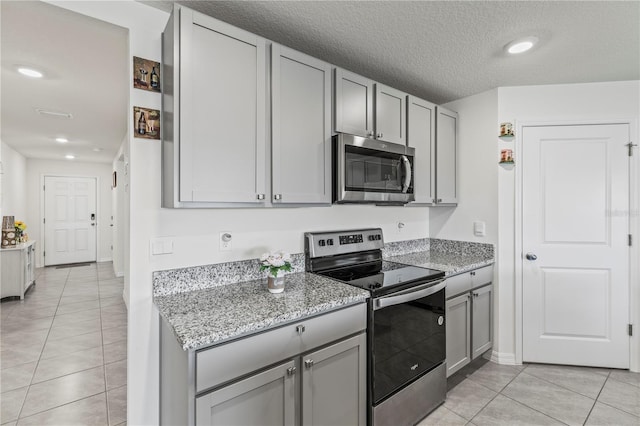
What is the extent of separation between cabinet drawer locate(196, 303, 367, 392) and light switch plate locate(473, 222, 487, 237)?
1.77m

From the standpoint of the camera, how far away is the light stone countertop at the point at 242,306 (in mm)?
1221

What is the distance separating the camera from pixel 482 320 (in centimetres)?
265

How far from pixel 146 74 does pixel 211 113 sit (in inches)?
18.1

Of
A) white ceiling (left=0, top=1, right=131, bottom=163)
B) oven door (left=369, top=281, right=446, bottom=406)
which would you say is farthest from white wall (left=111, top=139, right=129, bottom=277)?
oven door (left=369, top=281, right=446, bottom=406)

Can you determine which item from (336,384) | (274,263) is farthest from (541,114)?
(336,384)

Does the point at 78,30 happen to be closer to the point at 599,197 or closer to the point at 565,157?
the point at 565,157

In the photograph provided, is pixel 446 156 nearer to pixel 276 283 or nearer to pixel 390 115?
pixel 390 115

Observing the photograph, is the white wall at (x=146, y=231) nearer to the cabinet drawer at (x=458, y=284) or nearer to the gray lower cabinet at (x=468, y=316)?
the cabinet drawer at (x=458, y=284)

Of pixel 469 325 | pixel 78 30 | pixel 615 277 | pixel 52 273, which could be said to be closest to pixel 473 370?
pixel 469 325

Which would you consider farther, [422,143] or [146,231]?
[422,143]

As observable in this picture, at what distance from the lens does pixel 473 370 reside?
264cm

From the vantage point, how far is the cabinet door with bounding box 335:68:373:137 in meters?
2.03

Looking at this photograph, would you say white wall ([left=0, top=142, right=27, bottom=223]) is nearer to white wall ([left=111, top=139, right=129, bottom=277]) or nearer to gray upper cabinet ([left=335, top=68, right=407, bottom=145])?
white wall ([left=111, top=139, right=129, bottom=277])

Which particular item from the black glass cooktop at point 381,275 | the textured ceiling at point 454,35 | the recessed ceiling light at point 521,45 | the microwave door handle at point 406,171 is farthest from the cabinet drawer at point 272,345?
the recessed ceiling light at point 521,45
